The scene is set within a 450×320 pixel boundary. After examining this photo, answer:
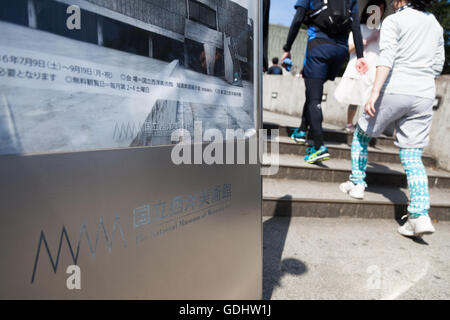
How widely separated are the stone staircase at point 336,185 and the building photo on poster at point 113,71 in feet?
5.95

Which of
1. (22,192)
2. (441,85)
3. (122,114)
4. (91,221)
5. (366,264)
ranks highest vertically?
(441,85)

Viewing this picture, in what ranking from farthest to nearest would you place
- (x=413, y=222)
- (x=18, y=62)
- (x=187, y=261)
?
(x=413, y=222) < (x=187, y=261) < (x=18, y=62)

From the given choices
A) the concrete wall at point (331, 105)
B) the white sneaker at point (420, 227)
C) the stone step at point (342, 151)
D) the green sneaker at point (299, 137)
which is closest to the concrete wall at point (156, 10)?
the white sneaker at point (420, 227)

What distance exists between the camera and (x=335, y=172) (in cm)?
329

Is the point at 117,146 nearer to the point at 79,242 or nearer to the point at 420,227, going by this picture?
the point at 79,242

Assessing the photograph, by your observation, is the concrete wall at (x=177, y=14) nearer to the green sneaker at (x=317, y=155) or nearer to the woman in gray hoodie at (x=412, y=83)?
the woman in gray hoodie at (x=412, y=83)

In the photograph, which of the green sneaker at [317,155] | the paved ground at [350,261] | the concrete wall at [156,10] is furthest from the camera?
the green sneaker at [317,155]

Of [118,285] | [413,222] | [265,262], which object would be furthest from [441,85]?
[118,285]

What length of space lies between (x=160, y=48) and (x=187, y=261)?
2.58 ft

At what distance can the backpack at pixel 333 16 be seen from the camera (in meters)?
2.74

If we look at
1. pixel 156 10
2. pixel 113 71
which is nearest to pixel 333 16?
pixel 156 10

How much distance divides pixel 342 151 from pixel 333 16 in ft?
5.83
